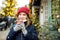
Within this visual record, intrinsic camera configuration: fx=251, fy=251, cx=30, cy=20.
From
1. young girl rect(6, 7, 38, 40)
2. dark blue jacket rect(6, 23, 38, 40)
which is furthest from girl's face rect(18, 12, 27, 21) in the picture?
dark blue jacket rect(6, 23, 38, 40)

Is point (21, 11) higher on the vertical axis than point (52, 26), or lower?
higher

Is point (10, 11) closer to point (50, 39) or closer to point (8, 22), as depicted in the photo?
point (8, 22)

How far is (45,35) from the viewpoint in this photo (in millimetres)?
7941

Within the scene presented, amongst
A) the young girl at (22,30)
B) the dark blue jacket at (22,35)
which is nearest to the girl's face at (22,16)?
the young girl at (22,30)

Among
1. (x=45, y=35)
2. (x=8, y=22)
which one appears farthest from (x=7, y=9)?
(x=45, y=35)

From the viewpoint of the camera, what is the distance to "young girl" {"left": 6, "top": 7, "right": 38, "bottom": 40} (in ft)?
13.1

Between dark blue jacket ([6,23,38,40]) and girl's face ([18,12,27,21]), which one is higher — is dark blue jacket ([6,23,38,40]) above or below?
below

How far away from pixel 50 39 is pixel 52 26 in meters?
0.42

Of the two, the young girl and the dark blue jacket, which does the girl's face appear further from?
the dark blue jacket

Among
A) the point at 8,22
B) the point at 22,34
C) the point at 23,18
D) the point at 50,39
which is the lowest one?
the point at 8,22

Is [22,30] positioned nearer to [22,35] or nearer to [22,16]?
[22,35]

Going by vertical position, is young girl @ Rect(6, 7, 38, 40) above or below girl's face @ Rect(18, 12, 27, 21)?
below

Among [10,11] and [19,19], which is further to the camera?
[10,11]

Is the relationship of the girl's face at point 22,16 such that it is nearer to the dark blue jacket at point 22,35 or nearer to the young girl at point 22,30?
the young girl at point 22,30
